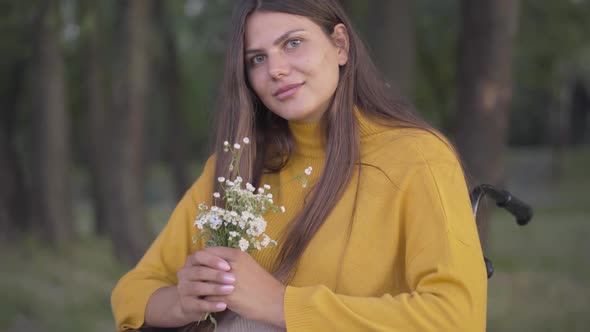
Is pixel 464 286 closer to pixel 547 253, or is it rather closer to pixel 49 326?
pixel 49 326

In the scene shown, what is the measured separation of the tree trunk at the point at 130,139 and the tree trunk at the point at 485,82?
12.8ft

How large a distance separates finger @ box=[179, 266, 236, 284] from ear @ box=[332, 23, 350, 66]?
2.94 feet

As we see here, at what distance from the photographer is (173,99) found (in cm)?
1576

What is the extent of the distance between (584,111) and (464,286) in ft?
119

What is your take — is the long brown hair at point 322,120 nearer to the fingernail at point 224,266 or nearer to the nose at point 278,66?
the nose at point 278,66

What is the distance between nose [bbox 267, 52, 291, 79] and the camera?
2.72 m

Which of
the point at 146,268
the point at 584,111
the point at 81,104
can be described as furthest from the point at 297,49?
the point at 584,111

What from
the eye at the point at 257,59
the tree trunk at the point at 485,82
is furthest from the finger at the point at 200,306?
the tree trunk at the point at 485,82

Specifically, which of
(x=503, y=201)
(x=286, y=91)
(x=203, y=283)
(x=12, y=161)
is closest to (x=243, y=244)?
(x=203, y=283)

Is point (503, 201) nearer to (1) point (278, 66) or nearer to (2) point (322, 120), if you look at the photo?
(2) point (322, 120)

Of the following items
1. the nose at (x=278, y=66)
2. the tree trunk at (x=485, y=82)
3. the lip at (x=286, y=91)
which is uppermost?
the nose at (x=278, y=66)

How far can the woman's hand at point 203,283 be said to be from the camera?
238 cm

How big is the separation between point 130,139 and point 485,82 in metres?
4.44

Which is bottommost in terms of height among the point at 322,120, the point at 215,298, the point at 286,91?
the point at 215,298
